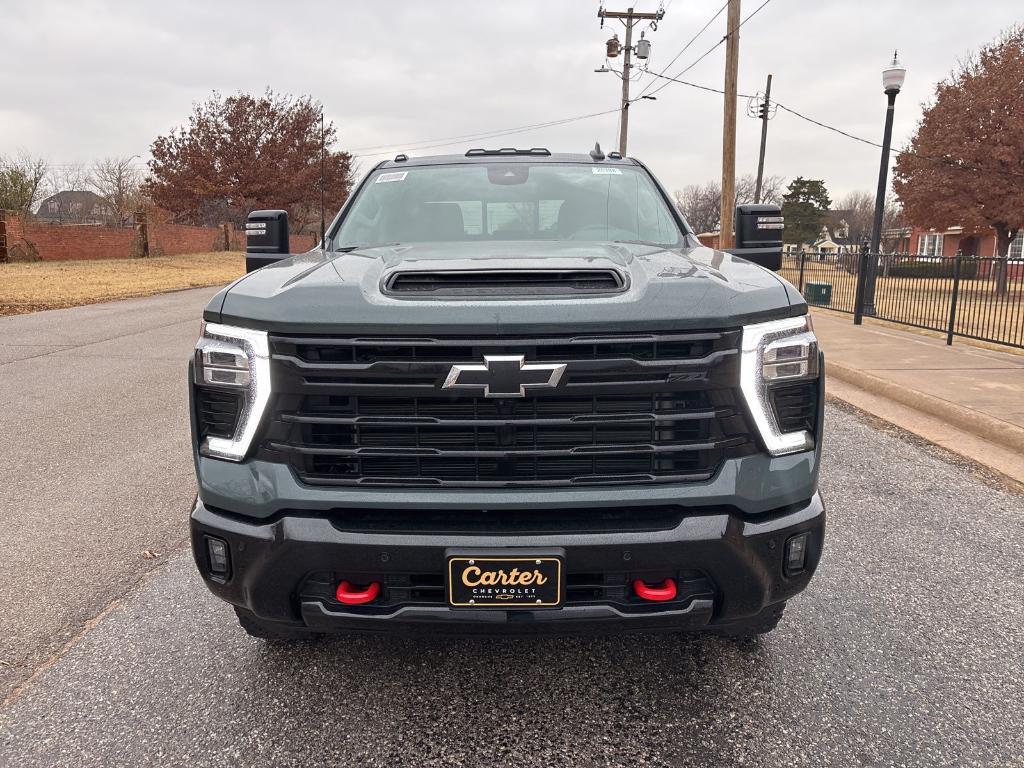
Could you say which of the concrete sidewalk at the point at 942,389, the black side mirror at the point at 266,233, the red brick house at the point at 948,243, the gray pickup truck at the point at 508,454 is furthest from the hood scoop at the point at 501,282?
the red brick house at the point at 948,243

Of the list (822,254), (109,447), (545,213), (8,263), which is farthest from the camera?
(8,263)

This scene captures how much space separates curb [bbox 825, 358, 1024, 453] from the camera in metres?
5.68

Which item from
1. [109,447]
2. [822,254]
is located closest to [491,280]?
[109,447]

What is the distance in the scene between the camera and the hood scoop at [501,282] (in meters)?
2.21

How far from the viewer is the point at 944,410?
6480 mm

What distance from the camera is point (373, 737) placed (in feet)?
7.55

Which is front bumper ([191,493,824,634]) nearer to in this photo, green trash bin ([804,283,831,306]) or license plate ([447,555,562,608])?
license plate ([447,555,562,608])

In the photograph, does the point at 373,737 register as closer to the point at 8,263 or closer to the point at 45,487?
the point at 45,487

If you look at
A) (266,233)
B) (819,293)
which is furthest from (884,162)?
(266,233)

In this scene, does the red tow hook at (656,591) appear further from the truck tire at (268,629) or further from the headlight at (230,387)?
the headlight at (230,387)

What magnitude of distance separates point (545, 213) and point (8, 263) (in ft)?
93.9

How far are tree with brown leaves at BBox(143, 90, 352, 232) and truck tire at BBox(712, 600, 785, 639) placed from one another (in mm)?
47526

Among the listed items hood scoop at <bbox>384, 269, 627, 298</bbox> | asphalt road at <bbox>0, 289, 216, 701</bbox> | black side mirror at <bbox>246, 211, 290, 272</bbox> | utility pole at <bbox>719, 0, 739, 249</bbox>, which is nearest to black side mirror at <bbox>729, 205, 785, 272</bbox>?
hood scoop at <bbox>384, 269, 627, 298</bbox>

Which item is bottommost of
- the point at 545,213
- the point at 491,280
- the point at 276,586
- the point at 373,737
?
the point at 373,737
